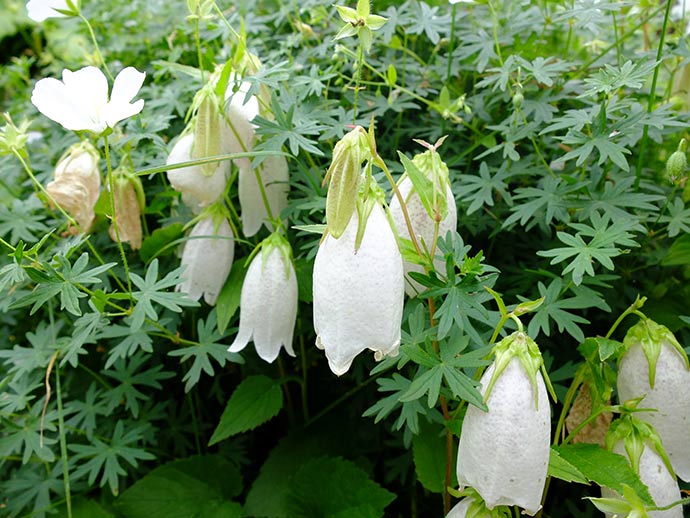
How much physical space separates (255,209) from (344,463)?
0.50 meters

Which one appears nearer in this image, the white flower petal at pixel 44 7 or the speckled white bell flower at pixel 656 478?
the speckled white bell flower at pixel 656 478

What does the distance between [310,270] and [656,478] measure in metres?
0.64

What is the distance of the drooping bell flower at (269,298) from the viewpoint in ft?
3.62

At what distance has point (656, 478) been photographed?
90 centimetres

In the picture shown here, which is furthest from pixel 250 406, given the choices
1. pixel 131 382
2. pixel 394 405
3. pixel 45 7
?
pixel 45 7

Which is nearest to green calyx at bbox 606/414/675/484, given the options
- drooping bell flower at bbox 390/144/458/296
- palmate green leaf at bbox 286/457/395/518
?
drooping bell flower at bbox 390/144/458/296

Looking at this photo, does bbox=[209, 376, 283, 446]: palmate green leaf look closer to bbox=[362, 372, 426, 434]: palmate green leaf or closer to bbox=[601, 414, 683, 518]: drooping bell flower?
bbox=[362, 372, 426, 434]: palmate green leaf

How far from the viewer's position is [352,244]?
805 millimetres

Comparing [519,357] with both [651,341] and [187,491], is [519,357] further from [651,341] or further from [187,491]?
[187,491]

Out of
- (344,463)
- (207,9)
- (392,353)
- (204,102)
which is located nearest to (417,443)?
(344,463)

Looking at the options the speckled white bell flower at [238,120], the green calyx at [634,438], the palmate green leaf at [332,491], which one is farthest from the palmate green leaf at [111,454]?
Answer: the green calyx at [634,438]

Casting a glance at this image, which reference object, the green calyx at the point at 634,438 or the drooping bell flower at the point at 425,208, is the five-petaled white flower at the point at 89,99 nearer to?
the drooping bell flower at the point at 425,208

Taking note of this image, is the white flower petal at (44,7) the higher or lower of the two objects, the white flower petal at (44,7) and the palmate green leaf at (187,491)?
the higher

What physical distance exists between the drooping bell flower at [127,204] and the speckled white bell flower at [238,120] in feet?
0.75
